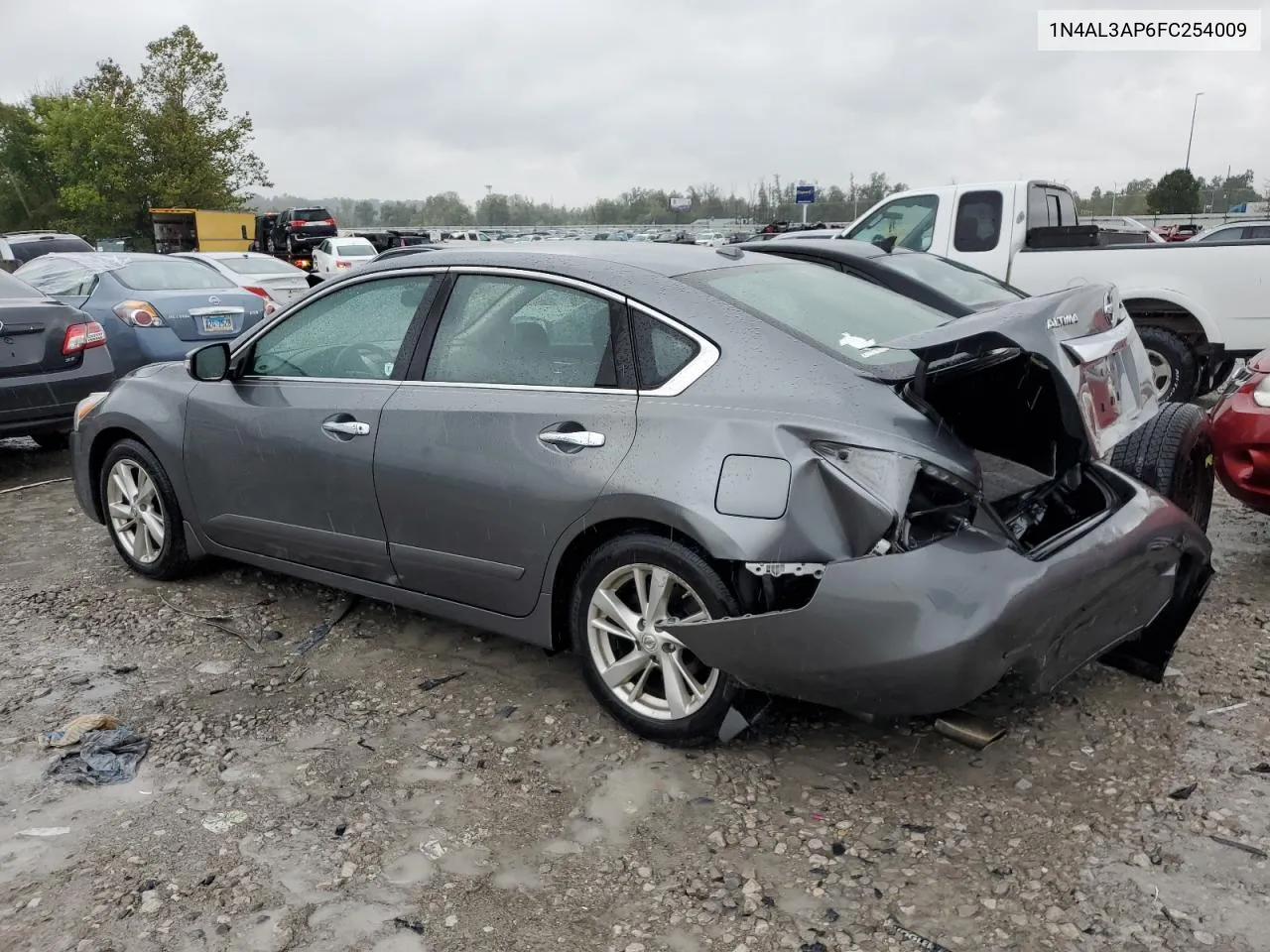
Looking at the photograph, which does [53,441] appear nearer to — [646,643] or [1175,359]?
[646,643]

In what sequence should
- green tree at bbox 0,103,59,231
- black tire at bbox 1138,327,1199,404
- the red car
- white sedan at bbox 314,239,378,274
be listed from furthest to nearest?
green tree at bbox 0,103,59,231, white sedan at bbox 314,239,378,274, black tire at bbox 1138,327,1199,404, the red car

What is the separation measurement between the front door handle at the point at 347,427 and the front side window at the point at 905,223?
6.46m

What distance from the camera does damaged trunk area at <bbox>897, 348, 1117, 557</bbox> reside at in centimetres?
284

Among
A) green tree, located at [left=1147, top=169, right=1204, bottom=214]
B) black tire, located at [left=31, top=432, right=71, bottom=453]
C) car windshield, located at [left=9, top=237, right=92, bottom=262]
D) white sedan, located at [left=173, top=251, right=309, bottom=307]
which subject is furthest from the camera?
green tree, located at [left=1147, top=169, right=1204, bottom=214]

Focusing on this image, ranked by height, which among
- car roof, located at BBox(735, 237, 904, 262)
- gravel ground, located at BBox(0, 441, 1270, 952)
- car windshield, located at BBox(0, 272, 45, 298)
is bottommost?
gravel ground, located at BBox(0, 441, 1270, 952)

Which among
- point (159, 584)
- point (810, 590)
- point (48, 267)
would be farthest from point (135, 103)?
point (810, 590)

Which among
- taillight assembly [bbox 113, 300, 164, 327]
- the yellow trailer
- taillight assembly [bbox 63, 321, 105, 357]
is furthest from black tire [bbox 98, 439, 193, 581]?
the yellow trailer

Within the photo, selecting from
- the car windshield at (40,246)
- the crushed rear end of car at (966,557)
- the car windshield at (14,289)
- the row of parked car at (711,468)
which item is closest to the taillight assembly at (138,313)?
the car windshield at (14,289)

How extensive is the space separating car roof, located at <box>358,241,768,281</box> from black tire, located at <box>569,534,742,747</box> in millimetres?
935

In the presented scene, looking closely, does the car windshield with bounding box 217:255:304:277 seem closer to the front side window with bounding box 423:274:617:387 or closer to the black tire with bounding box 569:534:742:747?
the front side window with bounding box 423:274:617:387

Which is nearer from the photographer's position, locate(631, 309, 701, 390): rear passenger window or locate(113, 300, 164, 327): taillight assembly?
locate(631, 309, 701, 390): rear passenger window

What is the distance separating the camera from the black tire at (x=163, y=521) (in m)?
4.66

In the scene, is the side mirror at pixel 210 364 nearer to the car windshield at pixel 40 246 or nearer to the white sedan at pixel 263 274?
the white sedan at pixel 263 274

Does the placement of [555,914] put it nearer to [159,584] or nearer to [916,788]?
[916,788]
